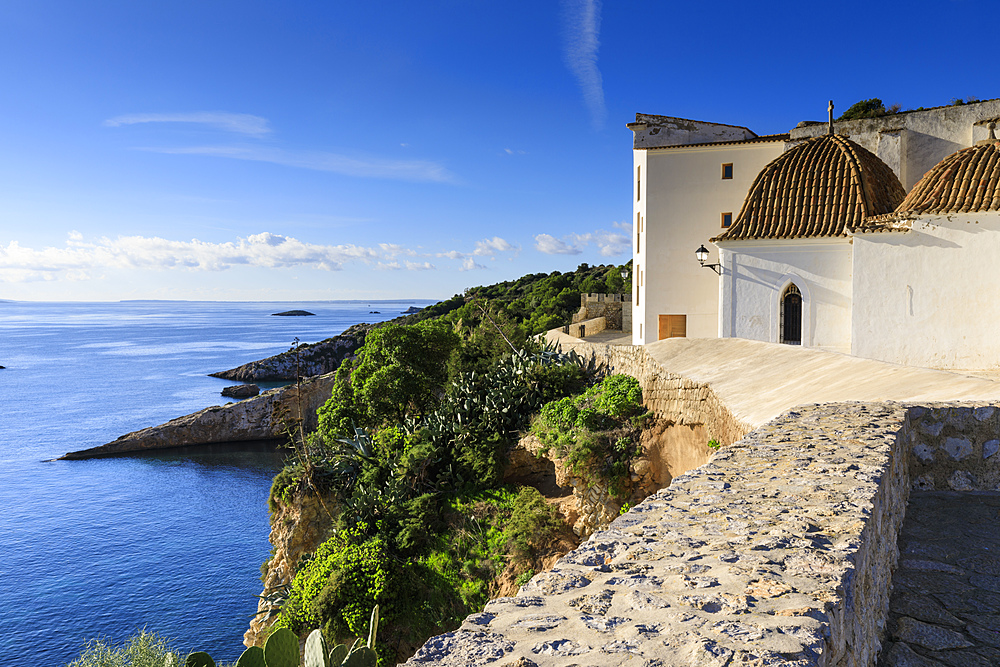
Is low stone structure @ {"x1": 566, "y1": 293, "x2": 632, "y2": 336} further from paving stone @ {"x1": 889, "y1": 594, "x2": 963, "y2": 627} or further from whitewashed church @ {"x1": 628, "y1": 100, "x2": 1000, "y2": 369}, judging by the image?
paving stone @ {"x1": 889, "y1": 594, "x2": 963, "y2": 627}

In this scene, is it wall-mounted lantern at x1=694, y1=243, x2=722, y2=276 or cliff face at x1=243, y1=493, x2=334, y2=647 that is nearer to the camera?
cliff face at x1=243, y1=493, x2=334, y2=647

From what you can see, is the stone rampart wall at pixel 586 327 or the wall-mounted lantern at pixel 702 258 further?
the stone rampart wall at pixel 586 327

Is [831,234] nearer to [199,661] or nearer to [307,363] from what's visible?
[199,661]

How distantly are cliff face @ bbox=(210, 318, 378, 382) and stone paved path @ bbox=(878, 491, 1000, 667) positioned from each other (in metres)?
67.6

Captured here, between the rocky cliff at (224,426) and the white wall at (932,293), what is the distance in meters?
35.7

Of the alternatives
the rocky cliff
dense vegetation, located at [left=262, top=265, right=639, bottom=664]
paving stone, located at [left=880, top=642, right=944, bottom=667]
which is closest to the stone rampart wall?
dense vegetation, located at [left=262, top=265, right=639, bottom=664]

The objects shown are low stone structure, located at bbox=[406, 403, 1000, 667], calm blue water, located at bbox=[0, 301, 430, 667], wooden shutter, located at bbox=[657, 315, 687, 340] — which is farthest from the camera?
wooden shutter, located at bbox=[657, 315, 687, 340]

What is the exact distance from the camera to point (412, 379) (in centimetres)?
1991

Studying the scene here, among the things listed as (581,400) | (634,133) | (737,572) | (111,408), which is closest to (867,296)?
(581,400)

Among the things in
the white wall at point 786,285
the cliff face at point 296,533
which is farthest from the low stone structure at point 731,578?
the white wall at point 786,285

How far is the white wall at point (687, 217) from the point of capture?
72.9ft

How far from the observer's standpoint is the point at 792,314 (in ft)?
57.4

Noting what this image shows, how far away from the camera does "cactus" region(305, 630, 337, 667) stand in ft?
8.20

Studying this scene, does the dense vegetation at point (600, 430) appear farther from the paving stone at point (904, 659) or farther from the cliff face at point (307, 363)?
the cliff face at point (307, 363)
